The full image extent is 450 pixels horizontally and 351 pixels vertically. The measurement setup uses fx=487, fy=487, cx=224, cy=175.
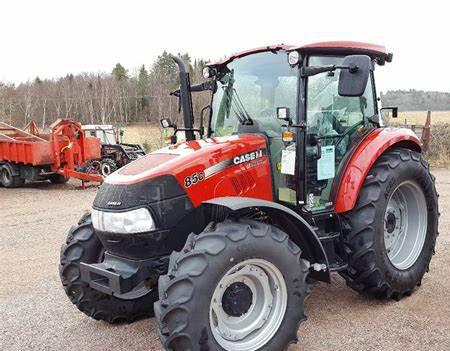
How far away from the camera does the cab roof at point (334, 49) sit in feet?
13.5

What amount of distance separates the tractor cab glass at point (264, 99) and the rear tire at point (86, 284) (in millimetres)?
1482

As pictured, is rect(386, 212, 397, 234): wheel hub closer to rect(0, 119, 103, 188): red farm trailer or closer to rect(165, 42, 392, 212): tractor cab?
rect(165, 42, 392, 212): tractor cab

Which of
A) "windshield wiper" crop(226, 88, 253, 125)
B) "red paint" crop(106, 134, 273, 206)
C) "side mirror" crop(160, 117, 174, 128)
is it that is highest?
"windshield wiper" crop(226, 88, 253, 125)

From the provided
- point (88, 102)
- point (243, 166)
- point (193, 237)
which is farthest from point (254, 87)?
point (88, 102)

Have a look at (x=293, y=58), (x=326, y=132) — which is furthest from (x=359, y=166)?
(x=293, y=58)

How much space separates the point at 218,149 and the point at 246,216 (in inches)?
22.8

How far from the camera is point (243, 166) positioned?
394cm

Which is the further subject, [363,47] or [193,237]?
[363,47]

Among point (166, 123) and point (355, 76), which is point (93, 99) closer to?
point (166, 123)

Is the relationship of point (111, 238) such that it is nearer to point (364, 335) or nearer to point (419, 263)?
point (364, 335)

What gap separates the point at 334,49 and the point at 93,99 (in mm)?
48693

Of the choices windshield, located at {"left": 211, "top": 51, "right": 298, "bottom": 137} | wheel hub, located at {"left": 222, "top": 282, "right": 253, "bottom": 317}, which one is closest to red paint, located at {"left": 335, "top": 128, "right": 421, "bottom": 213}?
windshield, located at {"left": 211, "top": 51, "right": 298, "bottom": 137}

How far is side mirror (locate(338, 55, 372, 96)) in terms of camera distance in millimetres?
3625

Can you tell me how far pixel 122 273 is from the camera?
353 cm
